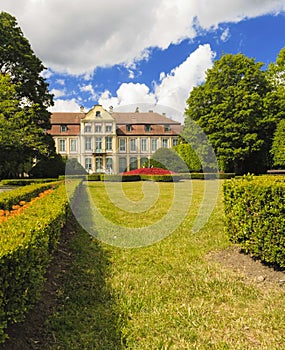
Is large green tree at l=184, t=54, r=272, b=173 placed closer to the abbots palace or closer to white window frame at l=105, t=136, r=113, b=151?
the abbots palace

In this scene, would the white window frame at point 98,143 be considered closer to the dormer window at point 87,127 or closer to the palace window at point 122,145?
the dormer window at point 87,127

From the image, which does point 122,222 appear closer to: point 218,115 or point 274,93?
point 218,115

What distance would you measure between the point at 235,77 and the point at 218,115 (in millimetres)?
4559

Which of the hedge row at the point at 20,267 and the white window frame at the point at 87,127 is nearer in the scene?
the hedge row at the point at 20,267

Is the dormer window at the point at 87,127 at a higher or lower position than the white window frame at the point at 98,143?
higher

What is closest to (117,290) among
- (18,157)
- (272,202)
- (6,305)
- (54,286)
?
(54,286)

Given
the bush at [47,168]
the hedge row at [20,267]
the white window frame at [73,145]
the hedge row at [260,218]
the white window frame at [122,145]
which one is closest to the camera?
the hedge row at [20,267]

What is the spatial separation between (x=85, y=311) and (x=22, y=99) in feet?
80.1

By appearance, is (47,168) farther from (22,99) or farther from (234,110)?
(234,110)

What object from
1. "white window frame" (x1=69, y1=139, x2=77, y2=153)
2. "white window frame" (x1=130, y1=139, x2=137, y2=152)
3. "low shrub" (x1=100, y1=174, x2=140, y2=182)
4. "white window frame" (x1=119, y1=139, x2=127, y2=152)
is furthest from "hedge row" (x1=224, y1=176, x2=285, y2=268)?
"white window frame" (x1=69, y1=139, x2=77, y2=153)

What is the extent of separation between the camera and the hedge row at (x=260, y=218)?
13.8 feet

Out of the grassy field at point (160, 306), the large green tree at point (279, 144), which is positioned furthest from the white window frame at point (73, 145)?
the grassy field at point (160, 306)

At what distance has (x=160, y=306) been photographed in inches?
136

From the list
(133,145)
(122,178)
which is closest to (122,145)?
(133,145)
